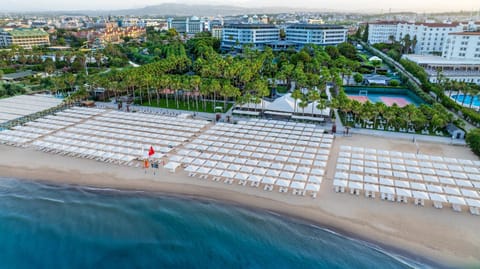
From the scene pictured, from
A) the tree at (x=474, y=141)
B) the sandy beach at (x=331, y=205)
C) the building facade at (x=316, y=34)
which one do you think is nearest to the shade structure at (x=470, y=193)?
the sandy beach at (x=331, y=205)

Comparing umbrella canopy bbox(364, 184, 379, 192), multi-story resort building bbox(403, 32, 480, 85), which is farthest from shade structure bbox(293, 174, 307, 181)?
multi-story resort building bbox(403, 32, 480, 85)

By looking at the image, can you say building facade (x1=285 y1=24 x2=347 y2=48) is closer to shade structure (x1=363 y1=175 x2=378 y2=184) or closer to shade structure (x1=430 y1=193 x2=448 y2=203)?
shade structure (x1=363 y1=175 x2=378 y2=184)

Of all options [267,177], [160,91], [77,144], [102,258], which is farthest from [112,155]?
[160,91]

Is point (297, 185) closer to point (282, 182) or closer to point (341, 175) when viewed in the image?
point (282, 182)

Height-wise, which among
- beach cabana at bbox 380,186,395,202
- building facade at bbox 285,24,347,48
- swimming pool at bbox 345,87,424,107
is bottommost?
beach cabana at bbox 380,186,395,202

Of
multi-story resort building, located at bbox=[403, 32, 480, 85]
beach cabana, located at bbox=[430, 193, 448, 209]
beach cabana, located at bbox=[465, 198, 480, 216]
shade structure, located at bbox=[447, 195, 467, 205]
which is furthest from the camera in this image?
multi-story resort building, located at bbox=[403, 32, 480, 85]

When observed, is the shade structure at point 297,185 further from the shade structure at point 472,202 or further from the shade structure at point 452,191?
the shade structure at point 472,202

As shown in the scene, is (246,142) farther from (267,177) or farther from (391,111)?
(391,111)

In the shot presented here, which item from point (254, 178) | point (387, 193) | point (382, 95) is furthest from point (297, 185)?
point (382, 95)
